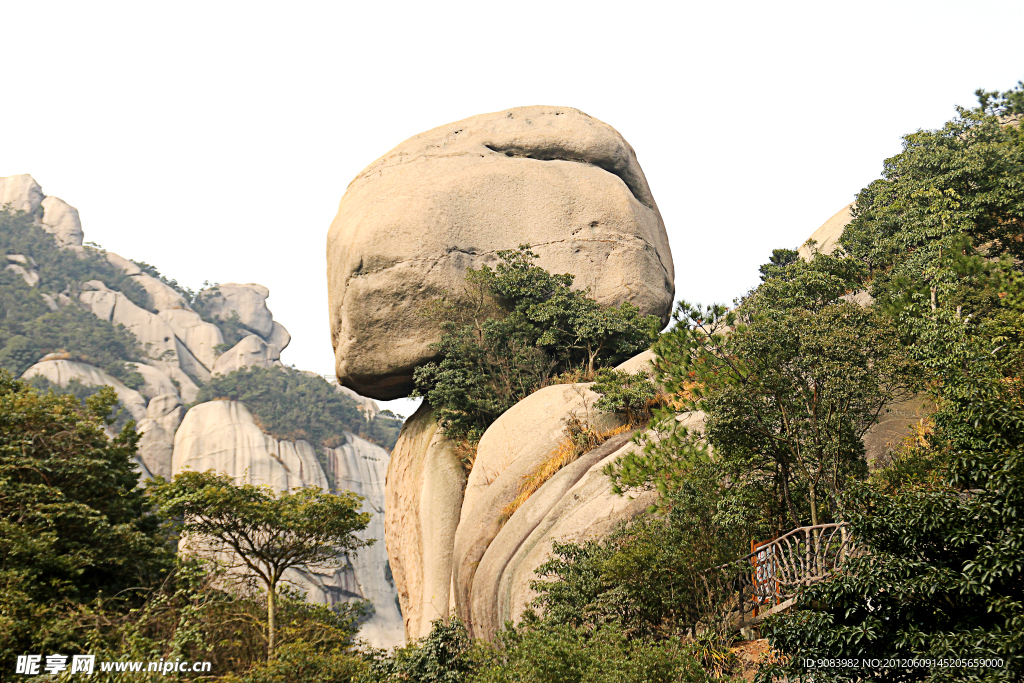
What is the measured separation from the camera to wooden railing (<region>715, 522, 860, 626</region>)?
27.0ft

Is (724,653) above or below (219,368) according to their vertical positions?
below

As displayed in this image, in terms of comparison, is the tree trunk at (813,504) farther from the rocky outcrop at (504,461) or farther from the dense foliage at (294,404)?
the dense foliage at (294,404)

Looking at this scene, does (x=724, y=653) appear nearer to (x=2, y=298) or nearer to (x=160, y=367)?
(x=160, y=367)

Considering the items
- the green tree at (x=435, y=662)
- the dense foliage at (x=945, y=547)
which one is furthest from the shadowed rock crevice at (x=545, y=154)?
the green tree at (x=435, y=662)

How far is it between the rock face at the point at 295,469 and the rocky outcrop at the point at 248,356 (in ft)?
32.4

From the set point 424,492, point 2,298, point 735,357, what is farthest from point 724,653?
point 2,298

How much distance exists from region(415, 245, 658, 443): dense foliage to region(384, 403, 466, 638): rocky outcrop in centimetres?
104

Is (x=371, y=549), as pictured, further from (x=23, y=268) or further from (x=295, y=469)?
(x=23, y=268)

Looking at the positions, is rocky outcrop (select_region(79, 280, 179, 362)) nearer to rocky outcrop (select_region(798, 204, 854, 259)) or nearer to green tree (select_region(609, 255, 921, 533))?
rocky outcrop (select_region(798, 204, 854, 259))

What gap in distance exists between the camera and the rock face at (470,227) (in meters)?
20.3

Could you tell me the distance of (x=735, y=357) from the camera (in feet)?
32.1

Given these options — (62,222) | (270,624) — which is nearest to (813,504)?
(270,624)

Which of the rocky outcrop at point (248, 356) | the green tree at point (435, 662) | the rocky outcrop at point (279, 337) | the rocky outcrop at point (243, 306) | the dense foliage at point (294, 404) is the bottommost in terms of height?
the green tree at point (435, 662)

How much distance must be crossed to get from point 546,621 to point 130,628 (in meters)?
5.96
